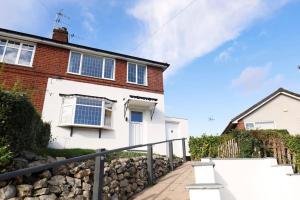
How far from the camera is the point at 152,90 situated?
16.5 meters

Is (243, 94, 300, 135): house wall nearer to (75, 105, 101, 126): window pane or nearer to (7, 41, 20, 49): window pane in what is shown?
(75, 105, 101, 126): window pane

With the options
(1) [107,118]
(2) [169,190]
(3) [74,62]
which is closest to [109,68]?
(3) [74,62]

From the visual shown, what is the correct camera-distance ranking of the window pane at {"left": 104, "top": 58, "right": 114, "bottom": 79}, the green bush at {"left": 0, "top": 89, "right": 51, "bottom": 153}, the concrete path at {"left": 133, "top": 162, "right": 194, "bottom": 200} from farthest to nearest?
1. the window pane at {"left": 104, "top": 58, "right": 114, "bottom": 79}
2. the concrete path at {"left": 133, "top": 162, "right": 194, "bottom": 200}
3. the green bush at {"left": 0, "top": 89, "right": 51, "bottom": 153}

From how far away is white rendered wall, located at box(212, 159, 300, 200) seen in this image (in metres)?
6.98

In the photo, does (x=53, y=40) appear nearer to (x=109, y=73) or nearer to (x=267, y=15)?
(x=109, y=73)

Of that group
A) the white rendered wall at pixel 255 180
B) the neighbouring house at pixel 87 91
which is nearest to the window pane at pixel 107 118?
the neighbouring house at pixel 87 91

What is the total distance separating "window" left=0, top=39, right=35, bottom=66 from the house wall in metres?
18.7

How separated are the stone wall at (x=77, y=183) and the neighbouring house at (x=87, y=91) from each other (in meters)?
6.16

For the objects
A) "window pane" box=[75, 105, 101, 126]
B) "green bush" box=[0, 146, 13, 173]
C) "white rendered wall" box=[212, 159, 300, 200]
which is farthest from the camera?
"window pane" box=[75, 105, 101, 126]

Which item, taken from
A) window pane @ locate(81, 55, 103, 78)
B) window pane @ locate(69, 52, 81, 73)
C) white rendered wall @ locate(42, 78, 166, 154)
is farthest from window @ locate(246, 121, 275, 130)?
window pane @ locate(69, 52, 81, 73)

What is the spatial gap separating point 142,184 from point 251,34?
303 inches

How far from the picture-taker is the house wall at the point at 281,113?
20.7 meters

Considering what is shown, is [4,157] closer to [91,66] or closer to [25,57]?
[25,57]

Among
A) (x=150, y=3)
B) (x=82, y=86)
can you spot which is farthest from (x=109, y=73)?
(x=150, y=3)
